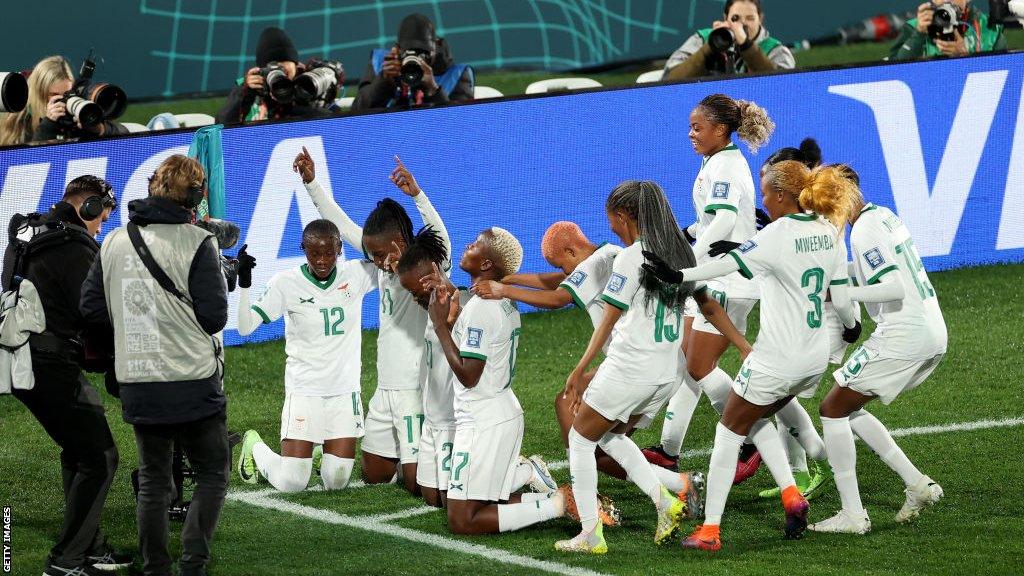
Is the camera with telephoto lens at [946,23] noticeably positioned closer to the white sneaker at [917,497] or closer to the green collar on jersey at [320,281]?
the white sneaker at [917,497]

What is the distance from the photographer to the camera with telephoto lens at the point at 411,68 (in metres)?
11.4

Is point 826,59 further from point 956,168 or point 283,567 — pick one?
point 283,567

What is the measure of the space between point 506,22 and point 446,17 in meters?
0.72

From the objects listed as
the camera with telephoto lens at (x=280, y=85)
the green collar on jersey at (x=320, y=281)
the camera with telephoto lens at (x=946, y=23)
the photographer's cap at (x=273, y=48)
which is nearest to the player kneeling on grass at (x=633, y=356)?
the green collar on jersey at (x=320, y=281)

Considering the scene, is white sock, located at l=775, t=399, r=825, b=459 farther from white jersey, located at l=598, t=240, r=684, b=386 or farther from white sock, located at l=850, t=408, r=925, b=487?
white jersey, located at l=598, t=240, r=684, b=386

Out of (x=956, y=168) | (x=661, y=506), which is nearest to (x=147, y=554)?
(x=661, y=506)

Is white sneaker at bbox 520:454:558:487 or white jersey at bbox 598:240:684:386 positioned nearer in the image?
white jersey at bbox 598:240:684:386

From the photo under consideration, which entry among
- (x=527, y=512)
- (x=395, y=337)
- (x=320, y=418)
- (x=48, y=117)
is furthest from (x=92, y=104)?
(x=527, y=512)

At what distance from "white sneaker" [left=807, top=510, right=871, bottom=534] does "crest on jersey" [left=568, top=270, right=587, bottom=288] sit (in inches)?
61.7

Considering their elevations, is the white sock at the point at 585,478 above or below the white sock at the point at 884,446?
below

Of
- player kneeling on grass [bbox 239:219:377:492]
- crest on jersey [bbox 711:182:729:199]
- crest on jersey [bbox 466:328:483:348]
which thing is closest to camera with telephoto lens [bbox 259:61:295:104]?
player kneeling on grass [bbox 239:219:377:492]

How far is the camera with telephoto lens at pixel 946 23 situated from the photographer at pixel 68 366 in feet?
26.1

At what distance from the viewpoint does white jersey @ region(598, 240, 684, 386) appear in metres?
6.91

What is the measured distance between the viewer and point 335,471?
822 cm
